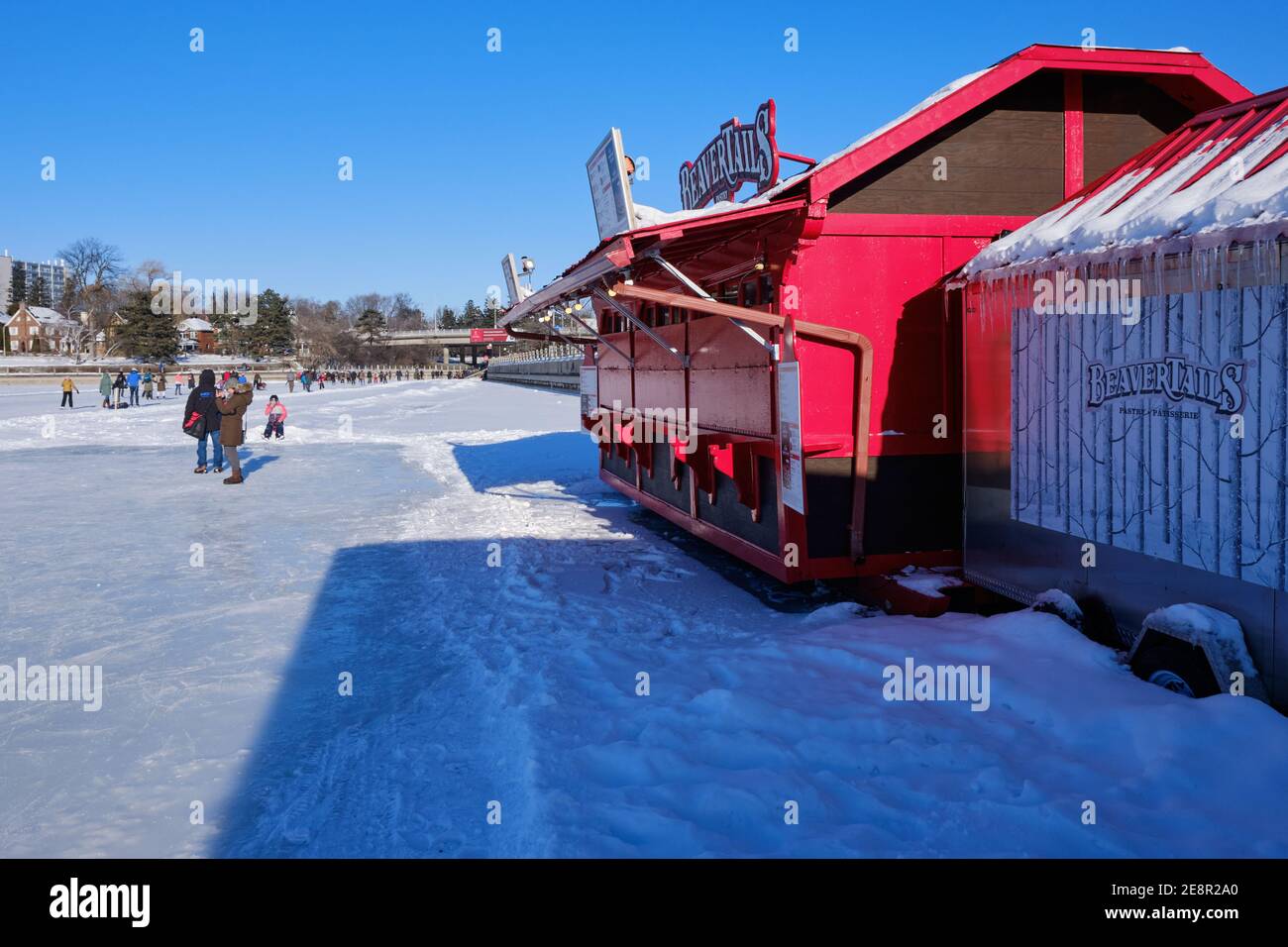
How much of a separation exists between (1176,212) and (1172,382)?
0.85m

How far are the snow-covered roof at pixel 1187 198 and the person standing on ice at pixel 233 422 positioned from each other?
12.4 metres

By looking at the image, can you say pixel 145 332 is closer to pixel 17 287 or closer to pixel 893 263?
pixel 17 287

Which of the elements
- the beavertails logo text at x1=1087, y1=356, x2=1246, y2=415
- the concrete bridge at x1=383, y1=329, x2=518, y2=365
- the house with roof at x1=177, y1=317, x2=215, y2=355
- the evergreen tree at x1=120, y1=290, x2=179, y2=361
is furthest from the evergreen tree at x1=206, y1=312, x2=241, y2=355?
the beavertails logo text at x1=1087, y1=356, x2=1246, y2=415

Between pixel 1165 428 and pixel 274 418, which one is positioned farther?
pixel 274 418

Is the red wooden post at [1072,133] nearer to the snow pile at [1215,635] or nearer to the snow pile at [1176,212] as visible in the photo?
the snow pile at [1176,212]

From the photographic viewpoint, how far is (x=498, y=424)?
30.0 m

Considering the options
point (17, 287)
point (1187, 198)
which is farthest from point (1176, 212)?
point (17, 287)

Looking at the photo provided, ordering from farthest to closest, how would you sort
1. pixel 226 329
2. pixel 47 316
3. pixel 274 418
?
pixel 226 329, pixel 47 316, pixel 274 418

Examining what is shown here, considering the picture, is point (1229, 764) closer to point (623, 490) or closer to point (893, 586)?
point (893, 586)

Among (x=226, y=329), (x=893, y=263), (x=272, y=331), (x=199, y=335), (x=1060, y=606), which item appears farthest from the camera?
(x=199, y=335)

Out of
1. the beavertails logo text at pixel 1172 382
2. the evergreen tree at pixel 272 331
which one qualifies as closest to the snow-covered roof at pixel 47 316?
the evergreen tree at pixel 272 331

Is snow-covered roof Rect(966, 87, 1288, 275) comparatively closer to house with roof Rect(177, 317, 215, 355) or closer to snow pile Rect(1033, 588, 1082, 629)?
snow pile Rect(1033, 588, 1082, 629)

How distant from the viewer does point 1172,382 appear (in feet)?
15.5

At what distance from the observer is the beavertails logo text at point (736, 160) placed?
9.44 meters
